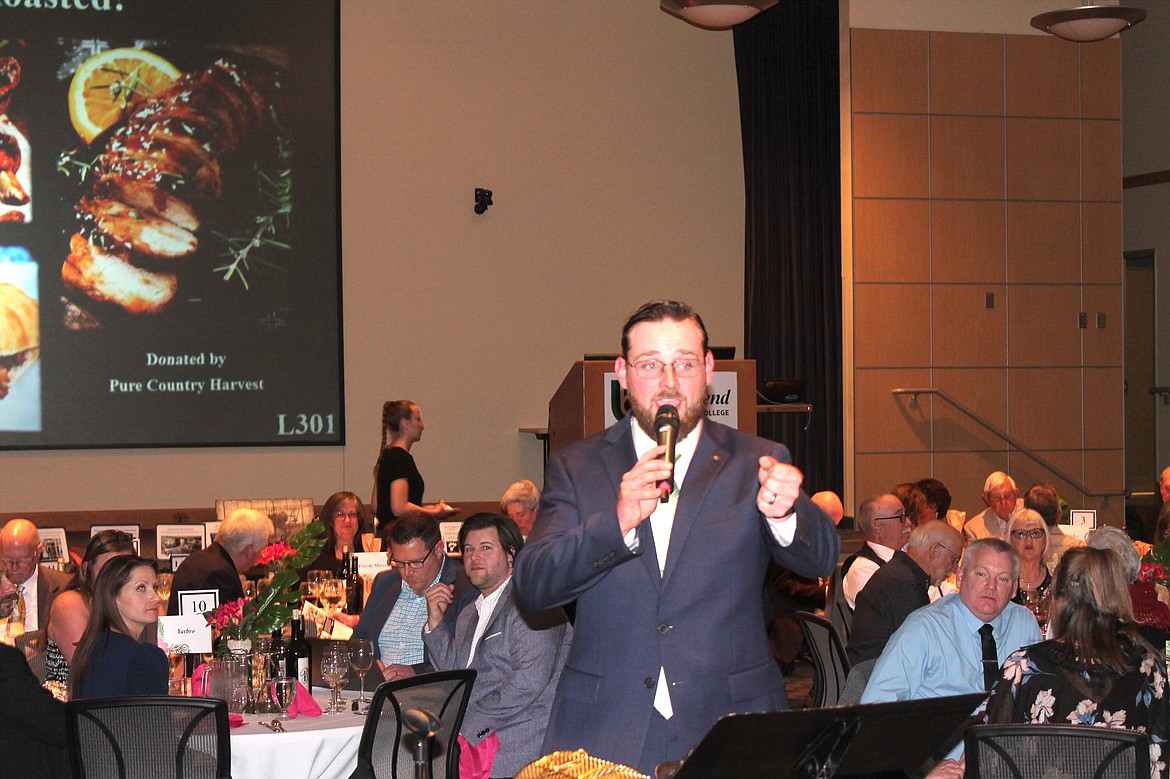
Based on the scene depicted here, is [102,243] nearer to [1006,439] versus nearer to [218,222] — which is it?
[218,222]

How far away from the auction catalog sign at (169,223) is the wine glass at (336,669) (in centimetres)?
610

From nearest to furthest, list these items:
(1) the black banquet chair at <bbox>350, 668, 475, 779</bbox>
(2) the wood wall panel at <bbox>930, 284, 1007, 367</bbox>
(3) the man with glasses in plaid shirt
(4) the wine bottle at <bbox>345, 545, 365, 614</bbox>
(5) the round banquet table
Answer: (1) the black banquet chair at <bbox>350, 668, 475, 779</bbox>, (5) the round banquet table, (3) the man with glasses in plaid shirt, (4) the wine bottle at <bbox>345, 545, 365, 614</bbox>, (2) the wood wall panel at <bbox>930, 284, 1007, 367</bbox>

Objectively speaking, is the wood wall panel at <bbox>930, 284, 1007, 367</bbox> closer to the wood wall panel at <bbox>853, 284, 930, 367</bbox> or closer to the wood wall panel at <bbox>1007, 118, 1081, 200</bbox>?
the wood wall panel at <bbox>853, 284, 930, 367</bbox>

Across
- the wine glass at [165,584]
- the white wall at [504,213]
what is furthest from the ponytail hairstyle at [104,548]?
the white wall at [504,213]

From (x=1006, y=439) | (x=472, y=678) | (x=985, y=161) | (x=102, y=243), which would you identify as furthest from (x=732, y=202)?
(x=472, y=678)

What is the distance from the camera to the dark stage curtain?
11070 mm

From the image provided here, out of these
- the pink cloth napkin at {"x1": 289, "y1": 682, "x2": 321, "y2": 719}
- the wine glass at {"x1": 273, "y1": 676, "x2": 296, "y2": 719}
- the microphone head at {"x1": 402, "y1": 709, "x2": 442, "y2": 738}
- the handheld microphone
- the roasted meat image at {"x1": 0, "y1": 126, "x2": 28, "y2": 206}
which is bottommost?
the pink cloth napkin at {"x1": 289, "y1": 682, "x2": 321, "y2": 719}

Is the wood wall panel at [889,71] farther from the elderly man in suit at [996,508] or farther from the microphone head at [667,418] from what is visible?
the microphone head at [667,418]

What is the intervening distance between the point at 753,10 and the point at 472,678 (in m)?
5.08

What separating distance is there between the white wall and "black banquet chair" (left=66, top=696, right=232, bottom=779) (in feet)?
21.8

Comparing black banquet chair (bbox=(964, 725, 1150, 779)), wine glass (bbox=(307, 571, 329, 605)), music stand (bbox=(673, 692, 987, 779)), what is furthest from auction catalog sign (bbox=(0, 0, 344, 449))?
music stand (bbox=(673, 692, 987, 779))

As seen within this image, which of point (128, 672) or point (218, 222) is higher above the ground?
point (218, 222)

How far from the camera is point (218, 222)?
991cm

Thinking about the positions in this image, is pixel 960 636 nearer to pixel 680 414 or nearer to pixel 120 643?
pixel 680 414
